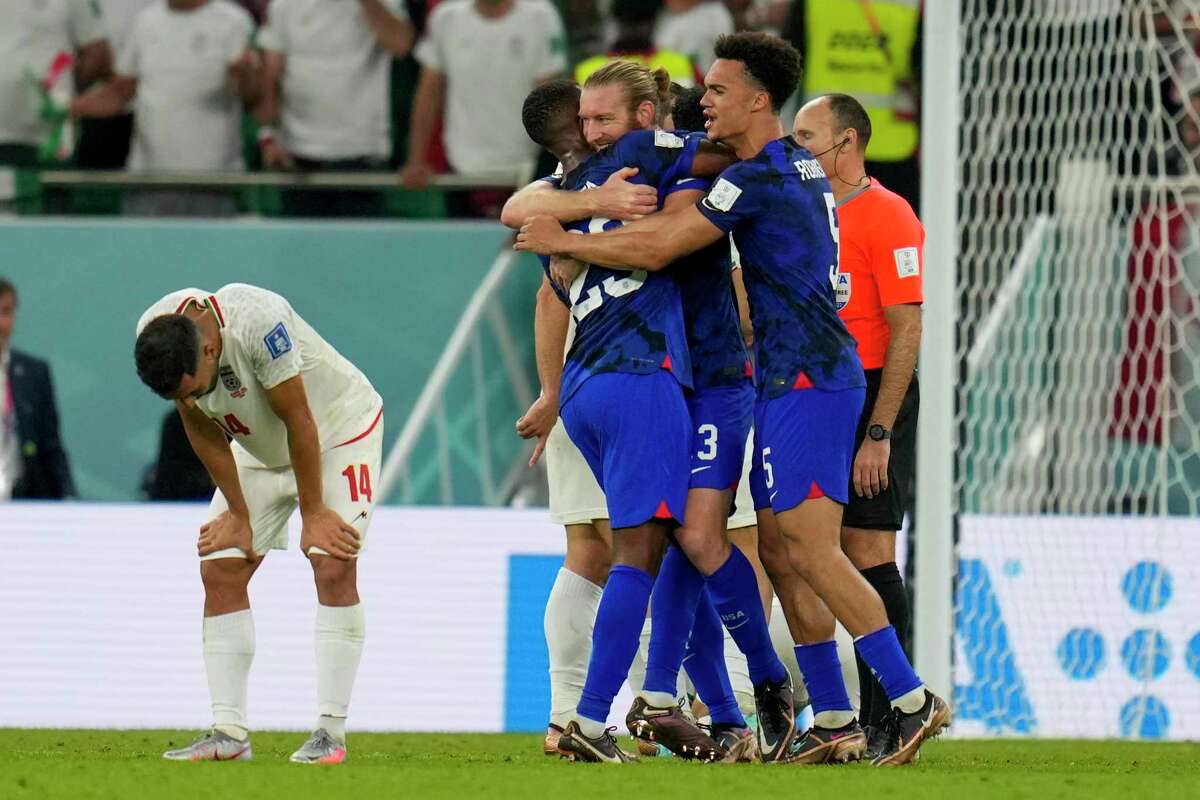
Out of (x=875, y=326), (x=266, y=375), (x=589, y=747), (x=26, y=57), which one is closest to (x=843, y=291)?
(x=875, y=326)

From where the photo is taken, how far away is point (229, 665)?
5.85 metres

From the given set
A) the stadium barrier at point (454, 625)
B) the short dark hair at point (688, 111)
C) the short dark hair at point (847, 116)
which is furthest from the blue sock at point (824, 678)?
the stadium barrier at point (454, 625)

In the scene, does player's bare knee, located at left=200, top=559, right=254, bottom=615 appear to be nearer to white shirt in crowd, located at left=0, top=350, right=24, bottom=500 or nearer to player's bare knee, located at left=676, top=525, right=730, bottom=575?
player's bare knee, located at left=676, top=525, right=730, bottom=575

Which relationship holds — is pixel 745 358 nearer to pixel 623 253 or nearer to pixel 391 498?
pixel 623 253

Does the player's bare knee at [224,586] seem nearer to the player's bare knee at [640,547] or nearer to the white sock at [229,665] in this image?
the white sock at [229,665]

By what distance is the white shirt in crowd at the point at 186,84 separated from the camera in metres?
11.2

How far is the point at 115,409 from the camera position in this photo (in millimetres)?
10719

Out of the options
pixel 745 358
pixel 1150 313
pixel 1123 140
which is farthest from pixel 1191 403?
pixel 745 358

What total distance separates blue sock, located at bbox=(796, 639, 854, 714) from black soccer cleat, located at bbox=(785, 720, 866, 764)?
0.06m

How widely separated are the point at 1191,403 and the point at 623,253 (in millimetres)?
4867

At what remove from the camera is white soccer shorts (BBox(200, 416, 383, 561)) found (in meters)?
6.05

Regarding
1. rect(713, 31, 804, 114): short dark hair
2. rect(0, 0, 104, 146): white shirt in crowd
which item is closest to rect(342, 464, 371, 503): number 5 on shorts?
rect(713, 31, 804, 114): short dark hair

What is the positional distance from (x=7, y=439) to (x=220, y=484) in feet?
14.1

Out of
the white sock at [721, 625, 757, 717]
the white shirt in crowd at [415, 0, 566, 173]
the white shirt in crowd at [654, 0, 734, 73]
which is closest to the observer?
the white sock at [721, 625, 757, 717]
